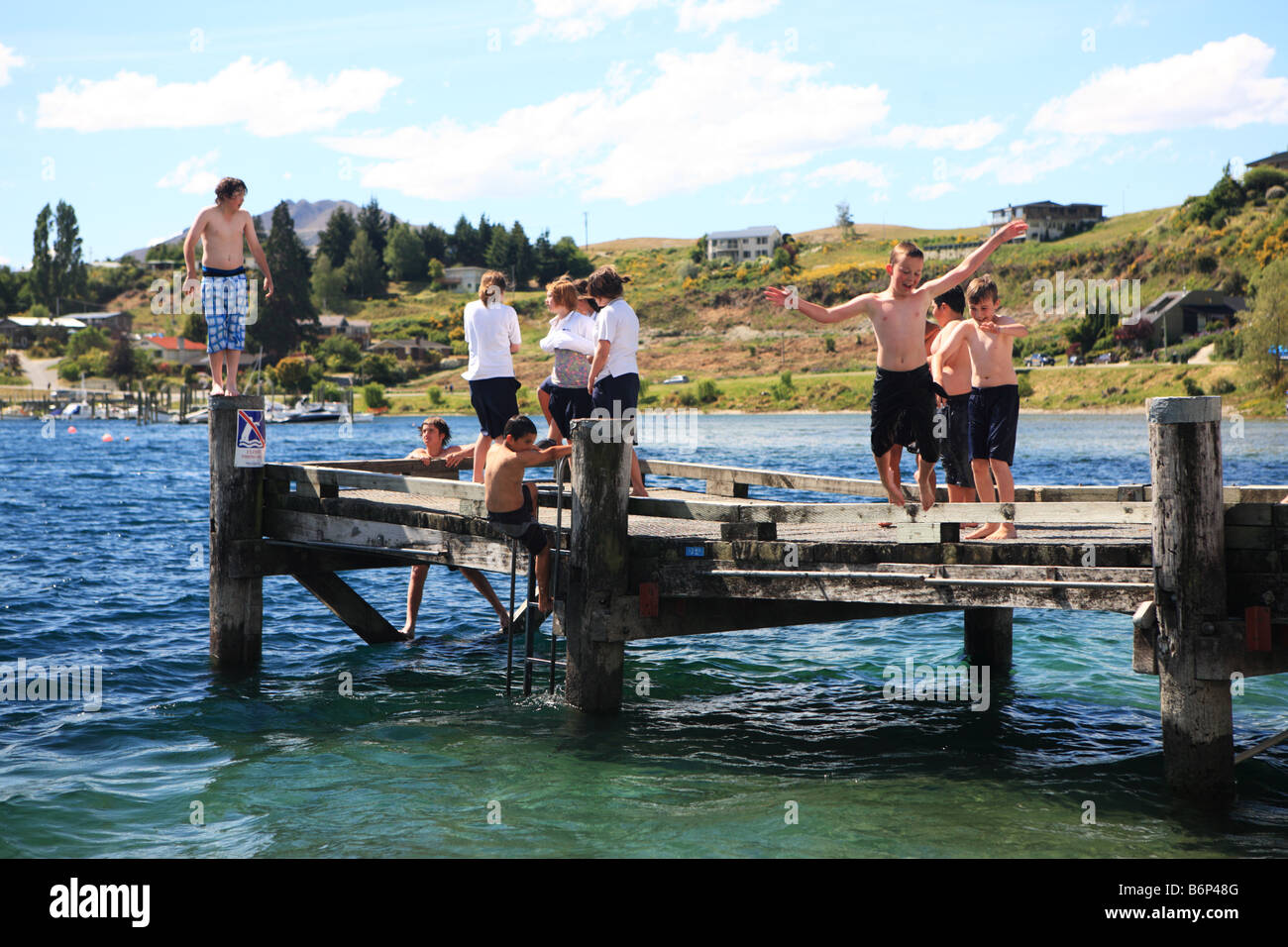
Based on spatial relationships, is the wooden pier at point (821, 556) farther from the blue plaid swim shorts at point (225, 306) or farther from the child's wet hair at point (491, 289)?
the child's wet hair at point (491, 289)

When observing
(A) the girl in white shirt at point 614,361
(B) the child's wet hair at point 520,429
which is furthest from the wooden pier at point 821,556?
(A) the girl in white shirt at point 614,361

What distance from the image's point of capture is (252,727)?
11.5 m

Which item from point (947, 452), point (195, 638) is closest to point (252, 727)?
point (195, 638)

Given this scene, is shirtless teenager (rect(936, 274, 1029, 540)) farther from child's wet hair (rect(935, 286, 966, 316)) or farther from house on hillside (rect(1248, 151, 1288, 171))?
house on hillside (rect(1248, 151, 1288, 171))

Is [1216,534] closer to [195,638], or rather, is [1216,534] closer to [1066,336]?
[195,638]

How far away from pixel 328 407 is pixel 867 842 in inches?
4683

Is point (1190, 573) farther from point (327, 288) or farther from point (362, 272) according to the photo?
point (362, 272)

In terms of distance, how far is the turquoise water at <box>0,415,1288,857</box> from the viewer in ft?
28.2

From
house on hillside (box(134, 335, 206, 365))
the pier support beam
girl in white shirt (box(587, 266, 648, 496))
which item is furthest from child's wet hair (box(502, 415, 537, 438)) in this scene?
house on hillside (box(134, 335, 206, 365))

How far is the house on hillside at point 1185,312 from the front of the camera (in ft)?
325

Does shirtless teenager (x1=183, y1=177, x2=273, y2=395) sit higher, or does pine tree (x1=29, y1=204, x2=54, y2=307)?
pine tree (x1=29, y1=204, x2=54, y2=307)

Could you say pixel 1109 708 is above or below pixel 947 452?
below

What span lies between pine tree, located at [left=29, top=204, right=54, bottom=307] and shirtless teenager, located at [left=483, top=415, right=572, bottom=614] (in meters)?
205
